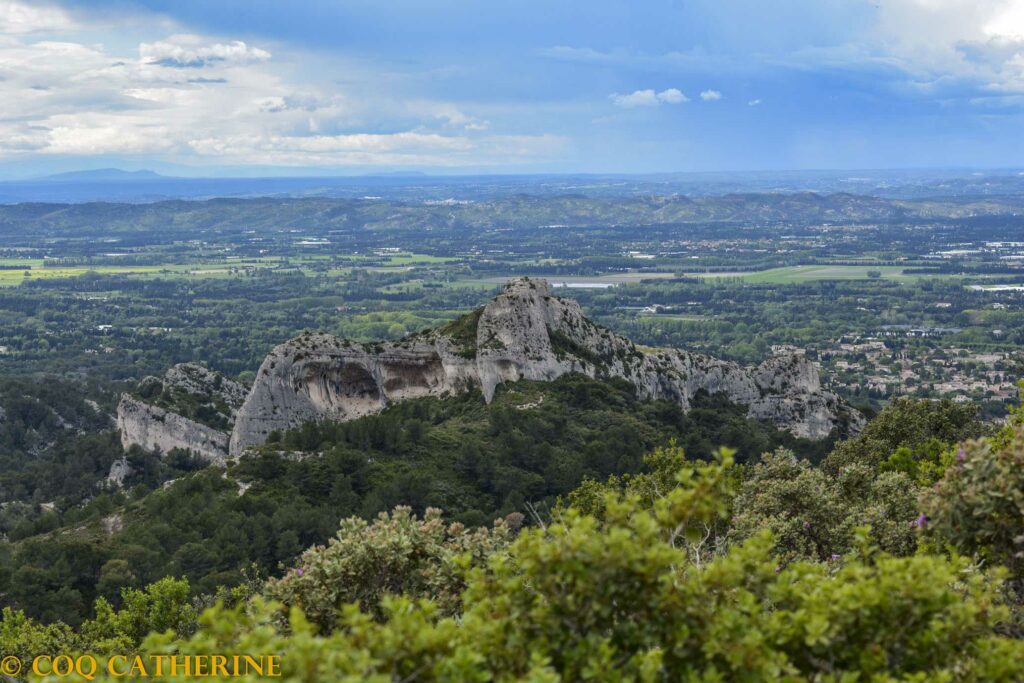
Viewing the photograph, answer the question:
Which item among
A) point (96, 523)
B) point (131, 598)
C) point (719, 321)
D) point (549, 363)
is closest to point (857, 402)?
point (549, 363)

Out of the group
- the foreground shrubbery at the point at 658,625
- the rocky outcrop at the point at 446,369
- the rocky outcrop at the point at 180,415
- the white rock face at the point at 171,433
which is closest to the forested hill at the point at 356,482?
the rocky outcrop at the point at 446,369

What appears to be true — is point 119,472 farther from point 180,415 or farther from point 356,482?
point 356,482

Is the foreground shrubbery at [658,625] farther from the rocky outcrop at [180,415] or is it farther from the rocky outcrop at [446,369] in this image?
the rocky outcrop at [180,415]

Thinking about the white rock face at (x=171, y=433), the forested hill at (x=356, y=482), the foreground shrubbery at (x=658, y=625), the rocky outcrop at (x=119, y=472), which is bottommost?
the rocky outcrop at (x=119, y=472)

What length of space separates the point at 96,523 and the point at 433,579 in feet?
114

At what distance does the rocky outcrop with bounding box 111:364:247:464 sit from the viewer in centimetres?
6831

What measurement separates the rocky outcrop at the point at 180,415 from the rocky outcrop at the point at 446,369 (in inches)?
250

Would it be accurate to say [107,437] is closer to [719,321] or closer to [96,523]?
[96,523]

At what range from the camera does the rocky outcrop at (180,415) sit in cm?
6831

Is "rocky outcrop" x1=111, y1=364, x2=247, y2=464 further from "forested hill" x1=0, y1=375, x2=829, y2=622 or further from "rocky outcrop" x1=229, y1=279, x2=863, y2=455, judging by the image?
"rocky outcrop" x1=229, y1=279, x2=863, y2=455

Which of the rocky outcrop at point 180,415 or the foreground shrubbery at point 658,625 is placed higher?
the foreground shrubbery at point 658,625

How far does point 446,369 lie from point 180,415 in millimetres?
20989

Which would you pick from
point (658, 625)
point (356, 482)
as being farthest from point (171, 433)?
point (658, 625)

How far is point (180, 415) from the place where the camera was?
68.8 m
